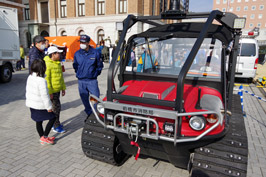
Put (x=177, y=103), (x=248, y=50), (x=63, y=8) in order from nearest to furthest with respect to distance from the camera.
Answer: (x=177, y=103) < (x=248, y=50) < (x=63, y=8)

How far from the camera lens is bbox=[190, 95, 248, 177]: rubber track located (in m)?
2.32

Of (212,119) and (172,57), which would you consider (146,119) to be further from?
(172,57)

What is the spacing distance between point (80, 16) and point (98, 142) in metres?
27.7

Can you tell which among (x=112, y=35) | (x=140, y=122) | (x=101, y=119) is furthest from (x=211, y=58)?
(x=112, y=35)

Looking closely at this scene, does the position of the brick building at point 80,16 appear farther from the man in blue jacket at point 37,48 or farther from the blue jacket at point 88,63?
the blue jacket at point 88,63

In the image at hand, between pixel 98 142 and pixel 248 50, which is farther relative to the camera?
pixel 248 50

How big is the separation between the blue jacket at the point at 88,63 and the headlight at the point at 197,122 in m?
2.59

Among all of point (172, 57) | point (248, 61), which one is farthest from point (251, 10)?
point (172, 57)

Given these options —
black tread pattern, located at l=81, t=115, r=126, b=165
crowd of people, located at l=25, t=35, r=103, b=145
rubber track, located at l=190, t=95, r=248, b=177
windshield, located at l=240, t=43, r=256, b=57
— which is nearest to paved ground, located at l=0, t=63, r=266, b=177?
black tread pattern, located at l=81, t=115, r=126, b=165

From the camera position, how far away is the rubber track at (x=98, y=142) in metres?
3.10

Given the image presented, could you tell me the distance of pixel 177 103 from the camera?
7.36 ft

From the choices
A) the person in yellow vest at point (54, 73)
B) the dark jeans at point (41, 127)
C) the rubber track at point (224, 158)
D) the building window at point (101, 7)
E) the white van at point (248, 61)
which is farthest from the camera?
the building window at point (101, 7)

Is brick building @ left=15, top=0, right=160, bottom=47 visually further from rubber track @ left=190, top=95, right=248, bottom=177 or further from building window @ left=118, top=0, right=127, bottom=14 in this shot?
rubber track @ left=190, top=95, right=248, bottom=177

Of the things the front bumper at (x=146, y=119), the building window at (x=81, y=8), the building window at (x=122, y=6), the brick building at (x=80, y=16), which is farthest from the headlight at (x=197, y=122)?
the building window at (x=81, y=8)
